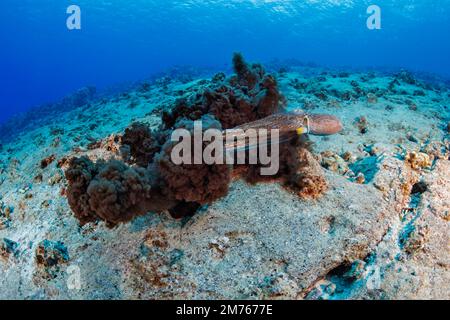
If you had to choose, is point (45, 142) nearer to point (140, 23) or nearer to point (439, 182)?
point (439, 182)

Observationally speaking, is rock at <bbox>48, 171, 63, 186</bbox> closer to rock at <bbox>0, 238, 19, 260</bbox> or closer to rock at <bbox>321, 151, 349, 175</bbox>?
rock at <bbox>0, 238, 19, 260</bbox>

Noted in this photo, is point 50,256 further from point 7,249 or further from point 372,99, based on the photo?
point 372,99

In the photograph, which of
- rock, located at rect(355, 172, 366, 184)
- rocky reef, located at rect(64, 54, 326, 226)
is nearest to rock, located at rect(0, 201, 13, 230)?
rocky reef, located at rect(64, 54, 326, 226)

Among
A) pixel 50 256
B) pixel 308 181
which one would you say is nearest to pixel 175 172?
pixel 308 181

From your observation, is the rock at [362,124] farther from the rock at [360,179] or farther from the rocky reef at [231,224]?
the rock at [360,179]

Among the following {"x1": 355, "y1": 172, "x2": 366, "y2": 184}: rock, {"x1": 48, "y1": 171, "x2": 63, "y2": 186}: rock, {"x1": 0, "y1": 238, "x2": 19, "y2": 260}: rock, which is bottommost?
{"x1": 0, "y1": 238, "x2": 19, "y2": 260}: rock

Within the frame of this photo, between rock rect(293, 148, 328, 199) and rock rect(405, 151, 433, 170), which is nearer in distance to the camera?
rock rect(293, 148, 328, 199)

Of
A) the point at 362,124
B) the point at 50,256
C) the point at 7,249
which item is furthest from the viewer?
the point at 362,124

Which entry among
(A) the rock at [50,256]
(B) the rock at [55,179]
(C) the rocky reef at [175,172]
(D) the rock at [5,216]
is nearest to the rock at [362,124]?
(C) the rocky reef at [175,172]

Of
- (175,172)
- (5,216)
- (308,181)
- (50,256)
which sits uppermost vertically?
(175,172)

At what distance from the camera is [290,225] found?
3.80 meters

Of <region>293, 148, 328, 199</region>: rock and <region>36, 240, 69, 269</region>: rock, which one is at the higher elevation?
<region>293, 148, 328, 199</region>: rock

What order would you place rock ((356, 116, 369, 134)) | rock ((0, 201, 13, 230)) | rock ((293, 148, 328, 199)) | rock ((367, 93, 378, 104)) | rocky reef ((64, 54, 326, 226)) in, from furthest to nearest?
rock ((367, 93, 378, 104))
rock ((356, 116, 369, 134))
rock ((0, 201, 13, 230))
rock ((293, 148, 328, 199))
rocky reef ((64, 54, 326, 226))
